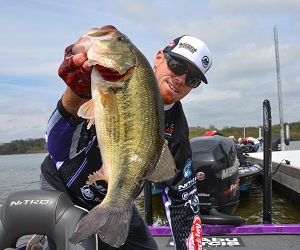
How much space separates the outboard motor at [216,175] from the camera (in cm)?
477

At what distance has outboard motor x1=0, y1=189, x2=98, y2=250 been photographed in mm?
1941

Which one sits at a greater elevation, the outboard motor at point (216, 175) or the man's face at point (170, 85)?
the man's face at point (170, 85)

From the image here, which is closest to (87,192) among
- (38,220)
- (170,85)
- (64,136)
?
(38,220)

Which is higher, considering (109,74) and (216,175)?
(109,74)

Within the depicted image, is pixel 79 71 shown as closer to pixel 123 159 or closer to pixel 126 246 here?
pixel 123 159

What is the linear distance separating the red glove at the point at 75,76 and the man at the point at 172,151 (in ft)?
0.75

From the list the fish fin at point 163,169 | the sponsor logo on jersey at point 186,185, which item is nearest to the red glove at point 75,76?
the fish fin at point 163,169

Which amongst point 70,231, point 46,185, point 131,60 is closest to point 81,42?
point 131,60

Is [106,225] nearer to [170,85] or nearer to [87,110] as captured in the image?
[87,110]

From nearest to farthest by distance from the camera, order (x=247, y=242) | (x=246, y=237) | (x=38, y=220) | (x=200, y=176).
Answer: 1. (x=38, y=220)
2. (x=247, y=242)
3. (x=246, y=237)
4. (x=200, y=176)

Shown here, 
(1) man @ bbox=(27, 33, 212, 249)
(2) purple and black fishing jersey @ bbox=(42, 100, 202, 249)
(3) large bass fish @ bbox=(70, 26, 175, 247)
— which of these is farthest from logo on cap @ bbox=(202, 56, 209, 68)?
(3) large bass fish @ bbox=(70, 26, 175, 247)

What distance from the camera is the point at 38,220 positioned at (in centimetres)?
197

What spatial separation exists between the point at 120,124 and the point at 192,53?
4.41 ft

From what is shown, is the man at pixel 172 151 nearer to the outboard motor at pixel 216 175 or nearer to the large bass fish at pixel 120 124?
the large bass fish at pixel 120 124
